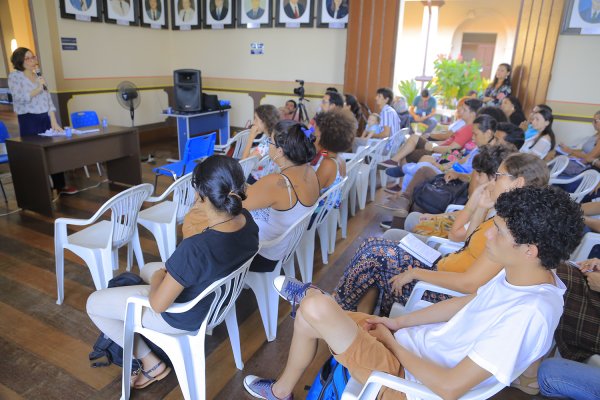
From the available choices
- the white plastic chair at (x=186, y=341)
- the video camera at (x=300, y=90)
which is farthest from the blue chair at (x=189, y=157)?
the video camera at (x=300, y=90)

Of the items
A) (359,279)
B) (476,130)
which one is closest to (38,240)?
(359,279)

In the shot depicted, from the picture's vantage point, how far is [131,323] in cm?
163

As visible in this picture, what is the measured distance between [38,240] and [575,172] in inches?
185

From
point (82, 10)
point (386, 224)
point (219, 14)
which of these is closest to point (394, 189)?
point (386, 224)

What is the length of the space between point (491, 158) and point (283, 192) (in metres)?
1.21

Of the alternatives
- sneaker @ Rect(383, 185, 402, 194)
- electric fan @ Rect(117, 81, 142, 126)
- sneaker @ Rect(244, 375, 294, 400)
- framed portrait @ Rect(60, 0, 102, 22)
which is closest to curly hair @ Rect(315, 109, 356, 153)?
sneaker @ Rect(244, 375, 294, 400)

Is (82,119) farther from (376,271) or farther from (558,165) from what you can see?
Answer: (558,165)

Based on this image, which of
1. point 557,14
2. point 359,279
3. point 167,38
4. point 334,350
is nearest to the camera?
point 334,350

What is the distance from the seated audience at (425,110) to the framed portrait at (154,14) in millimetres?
4812

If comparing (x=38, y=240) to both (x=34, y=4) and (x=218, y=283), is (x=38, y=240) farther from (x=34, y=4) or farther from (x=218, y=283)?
(x=34, y=4)

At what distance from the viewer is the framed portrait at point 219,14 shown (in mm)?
6961

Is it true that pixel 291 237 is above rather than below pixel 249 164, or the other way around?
below

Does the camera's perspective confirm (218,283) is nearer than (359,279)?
Yes

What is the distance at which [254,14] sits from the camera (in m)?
6.80
